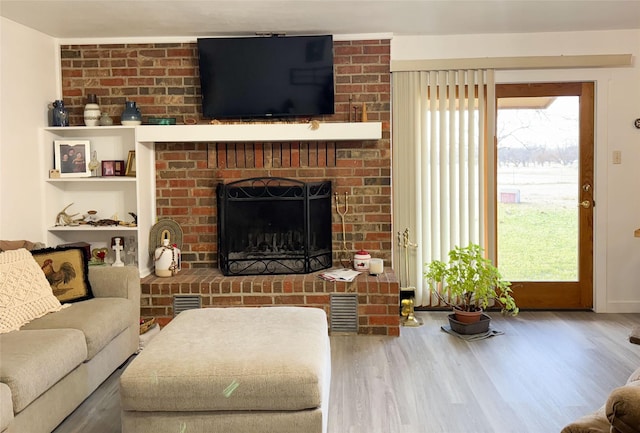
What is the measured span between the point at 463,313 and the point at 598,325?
1.04 m

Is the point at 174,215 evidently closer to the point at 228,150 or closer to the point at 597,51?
the point at 228,150

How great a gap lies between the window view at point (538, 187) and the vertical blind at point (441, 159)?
186mm

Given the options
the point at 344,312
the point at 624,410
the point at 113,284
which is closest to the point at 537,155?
the point at 344,312

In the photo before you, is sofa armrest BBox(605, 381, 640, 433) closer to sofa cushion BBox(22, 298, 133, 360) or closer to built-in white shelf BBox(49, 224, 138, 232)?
sofa cushion BBox(22, 298, 133, 360)

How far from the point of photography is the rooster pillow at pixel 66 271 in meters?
3.14

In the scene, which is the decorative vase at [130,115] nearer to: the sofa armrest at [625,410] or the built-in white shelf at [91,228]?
the built-in white shelf at [91,228]

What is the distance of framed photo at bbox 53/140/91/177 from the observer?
4262 mm

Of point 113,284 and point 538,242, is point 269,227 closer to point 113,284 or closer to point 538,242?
point 113,284

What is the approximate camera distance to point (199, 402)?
6.86ft

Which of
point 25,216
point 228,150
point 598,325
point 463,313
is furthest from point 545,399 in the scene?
point 25,216

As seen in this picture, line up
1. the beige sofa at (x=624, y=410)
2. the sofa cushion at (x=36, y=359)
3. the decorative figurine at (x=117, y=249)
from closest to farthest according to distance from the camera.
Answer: the beige sofa at (x=624, y=410), the sofa cushion at (x=36, y=359), the decorative figurine at (x=117, y=249)

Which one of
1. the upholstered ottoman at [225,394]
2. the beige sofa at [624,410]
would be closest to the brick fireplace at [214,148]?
the upholstered ottoman at [225,394]

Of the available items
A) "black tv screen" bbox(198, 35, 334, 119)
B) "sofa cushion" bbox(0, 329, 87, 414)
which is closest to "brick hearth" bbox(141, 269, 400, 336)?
"black tv screen" bbox(198, 35, 334, 119)

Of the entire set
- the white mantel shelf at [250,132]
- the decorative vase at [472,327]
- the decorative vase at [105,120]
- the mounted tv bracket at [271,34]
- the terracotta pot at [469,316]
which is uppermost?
the mounted tv bracket at [271,34]
